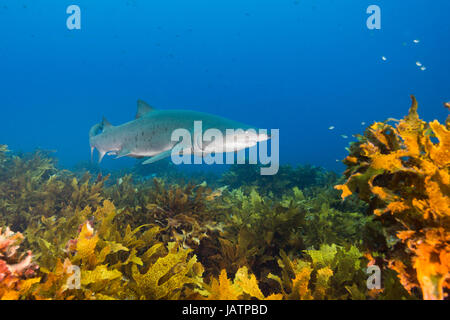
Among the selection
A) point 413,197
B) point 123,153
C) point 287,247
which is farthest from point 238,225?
point 123,153

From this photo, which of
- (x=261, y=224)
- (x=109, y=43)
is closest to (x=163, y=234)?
(x=261, y=224)

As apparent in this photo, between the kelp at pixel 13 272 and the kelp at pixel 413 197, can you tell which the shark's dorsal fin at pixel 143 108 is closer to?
the kelp at pixel 13 272

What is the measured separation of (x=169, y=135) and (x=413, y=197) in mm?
3965

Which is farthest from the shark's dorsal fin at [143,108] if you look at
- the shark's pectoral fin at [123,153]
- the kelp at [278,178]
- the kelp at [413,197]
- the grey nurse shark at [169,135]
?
the kelp at [413,197]

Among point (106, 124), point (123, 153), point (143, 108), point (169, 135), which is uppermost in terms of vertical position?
point (143, 108)

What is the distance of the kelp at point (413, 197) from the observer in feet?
3.44

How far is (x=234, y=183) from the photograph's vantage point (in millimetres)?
8430

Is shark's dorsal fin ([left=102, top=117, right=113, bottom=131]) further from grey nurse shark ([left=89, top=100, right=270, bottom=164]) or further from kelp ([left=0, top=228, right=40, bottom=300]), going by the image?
kelp ([left=0, top=228, right=40, bottom=300])

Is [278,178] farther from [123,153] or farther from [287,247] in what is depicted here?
[287,247]

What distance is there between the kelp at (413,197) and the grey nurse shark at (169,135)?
104 inches

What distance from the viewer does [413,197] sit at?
1.28 meters

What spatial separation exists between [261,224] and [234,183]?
5.48 metres

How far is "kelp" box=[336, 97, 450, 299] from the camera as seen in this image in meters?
1.05
